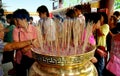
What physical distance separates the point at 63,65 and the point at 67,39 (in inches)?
3.4

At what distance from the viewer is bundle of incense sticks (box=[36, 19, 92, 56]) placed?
0.58 metres

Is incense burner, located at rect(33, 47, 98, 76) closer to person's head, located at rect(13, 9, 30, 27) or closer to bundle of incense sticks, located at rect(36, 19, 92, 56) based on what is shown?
bundle of incense sticks, located at rect(36, 19, 92, 56)

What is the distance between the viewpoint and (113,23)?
3268 mm

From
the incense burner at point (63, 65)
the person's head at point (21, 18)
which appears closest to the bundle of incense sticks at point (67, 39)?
the incense burner at point (63, 65)

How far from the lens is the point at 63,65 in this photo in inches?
20.9

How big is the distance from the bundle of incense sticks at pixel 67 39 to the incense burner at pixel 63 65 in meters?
0.04

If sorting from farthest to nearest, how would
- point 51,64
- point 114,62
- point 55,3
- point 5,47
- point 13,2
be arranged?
1. point 55,3
2. point 13,2
3. point 114,62
4. point 5,47
5. point 51,64

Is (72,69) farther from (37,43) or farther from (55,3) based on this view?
(55,3)

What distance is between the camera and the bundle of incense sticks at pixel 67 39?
1.89 ft

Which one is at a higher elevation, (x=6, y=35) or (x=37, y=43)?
(x=37, y=43)

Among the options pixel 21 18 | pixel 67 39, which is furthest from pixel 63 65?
pixel 21 18

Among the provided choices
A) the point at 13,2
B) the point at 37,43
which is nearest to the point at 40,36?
the point at 37,43

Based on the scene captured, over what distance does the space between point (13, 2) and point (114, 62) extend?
5131 millimetres

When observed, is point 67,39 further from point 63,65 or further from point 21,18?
point 21,18
